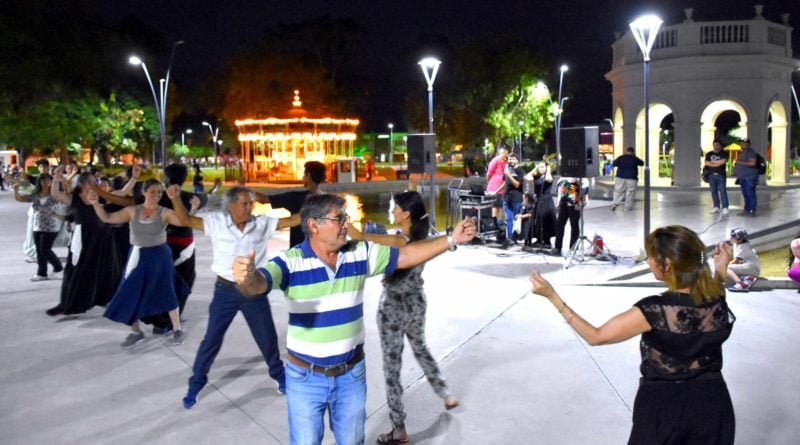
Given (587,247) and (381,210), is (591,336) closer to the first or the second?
(587,247)

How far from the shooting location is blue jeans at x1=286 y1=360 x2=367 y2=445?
3602 millimetres

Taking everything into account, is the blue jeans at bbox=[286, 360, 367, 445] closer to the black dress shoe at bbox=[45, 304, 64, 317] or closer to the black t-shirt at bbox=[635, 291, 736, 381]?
the black t-shirt at bbox=[635, 291, 736, 381]

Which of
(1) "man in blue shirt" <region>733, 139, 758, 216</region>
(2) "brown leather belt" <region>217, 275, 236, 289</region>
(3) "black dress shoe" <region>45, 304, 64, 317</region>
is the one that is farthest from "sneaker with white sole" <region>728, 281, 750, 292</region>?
(3) "black dress shoe" <region>45, 304, 64, 317</region>

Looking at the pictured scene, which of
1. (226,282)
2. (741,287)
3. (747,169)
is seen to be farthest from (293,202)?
(747,169)

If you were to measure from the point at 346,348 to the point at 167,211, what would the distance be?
147 inches

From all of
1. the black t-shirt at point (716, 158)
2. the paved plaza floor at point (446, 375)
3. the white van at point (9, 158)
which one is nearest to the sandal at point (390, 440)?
the paved plaza floor at point (446, 375)

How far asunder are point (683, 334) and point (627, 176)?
17.1 meters

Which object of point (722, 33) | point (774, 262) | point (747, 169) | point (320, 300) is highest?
point (722, 33)

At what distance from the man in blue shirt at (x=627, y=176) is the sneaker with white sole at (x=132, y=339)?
47.4 feet

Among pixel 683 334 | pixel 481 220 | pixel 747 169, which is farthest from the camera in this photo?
pixel 747 169

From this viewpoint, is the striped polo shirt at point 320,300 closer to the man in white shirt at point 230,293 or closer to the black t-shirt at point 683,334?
the black t-shirt at point 683,334

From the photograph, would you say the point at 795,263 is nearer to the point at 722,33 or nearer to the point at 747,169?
the point at 747,169

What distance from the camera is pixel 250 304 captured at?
558 centimetres

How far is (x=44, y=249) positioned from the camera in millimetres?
10758
